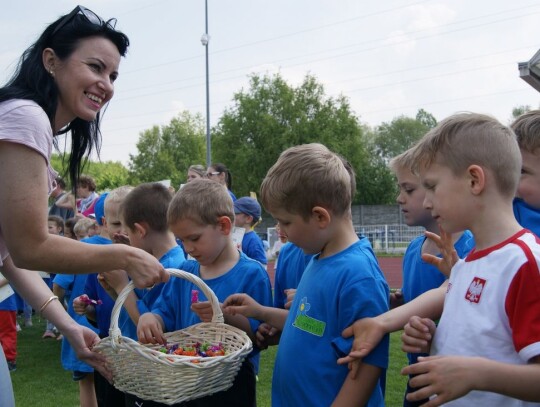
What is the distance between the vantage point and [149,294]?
349 cm

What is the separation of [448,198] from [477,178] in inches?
4.5

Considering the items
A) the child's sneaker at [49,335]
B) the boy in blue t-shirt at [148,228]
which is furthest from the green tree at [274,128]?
the boy in blue t-shirt at [148,228]

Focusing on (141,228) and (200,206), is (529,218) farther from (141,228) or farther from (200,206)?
(141,228)

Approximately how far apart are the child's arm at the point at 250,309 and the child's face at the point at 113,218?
1.69 meters

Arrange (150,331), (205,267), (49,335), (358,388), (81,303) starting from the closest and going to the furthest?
(358,388), (150,331), (205,267), (81,303), (49,335)

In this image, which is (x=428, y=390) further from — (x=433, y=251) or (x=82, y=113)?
(x=82, y=113)

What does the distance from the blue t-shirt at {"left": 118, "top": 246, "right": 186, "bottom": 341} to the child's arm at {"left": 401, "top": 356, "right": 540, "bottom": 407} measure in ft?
6.37

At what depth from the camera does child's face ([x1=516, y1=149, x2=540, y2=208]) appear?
266 cm

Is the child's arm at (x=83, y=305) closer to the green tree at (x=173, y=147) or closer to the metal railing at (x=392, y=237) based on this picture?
the metal railing at (x=392, y=237)

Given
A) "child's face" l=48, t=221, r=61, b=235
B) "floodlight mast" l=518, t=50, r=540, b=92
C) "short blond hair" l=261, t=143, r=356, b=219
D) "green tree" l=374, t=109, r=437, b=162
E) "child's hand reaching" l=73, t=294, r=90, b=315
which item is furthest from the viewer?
"green tree" l=374, t=109, r=437, b=162

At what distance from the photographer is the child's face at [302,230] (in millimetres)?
2453

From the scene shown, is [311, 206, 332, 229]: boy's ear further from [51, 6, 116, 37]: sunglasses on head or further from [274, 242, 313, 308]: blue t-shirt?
[51, 6, 116, 37]: sunglasses on head

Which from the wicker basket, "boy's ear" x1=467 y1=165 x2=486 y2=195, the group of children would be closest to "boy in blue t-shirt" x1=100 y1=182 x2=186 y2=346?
the group of children

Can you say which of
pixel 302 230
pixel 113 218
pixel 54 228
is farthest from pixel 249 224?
pixel 302 230
